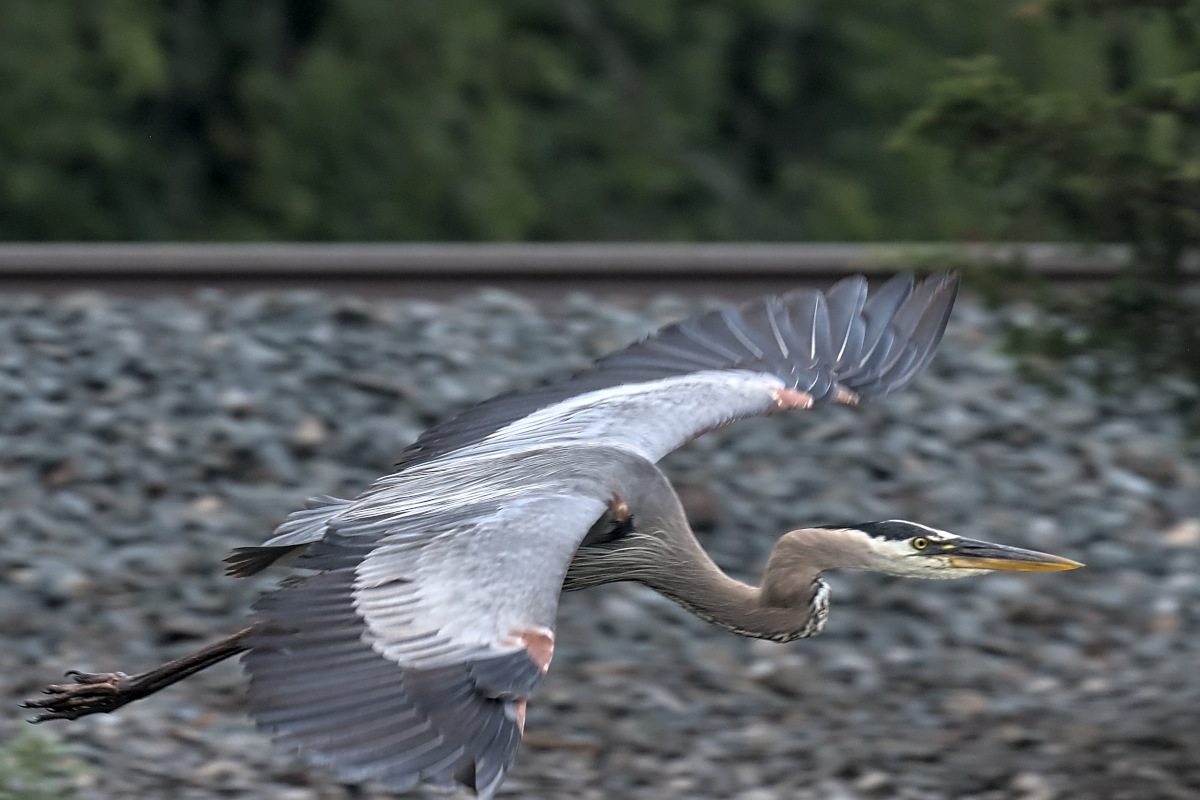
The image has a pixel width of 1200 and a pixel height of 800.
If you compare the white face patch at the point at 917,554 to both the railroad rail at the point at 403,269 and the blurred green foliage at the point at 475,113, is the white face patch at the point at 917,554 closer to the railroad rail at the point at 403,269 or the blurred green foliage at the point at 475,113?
the railroad rail at the point at 403,269

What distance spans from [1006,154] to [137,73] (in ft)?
32.3

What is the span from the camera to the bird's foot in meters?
4.94

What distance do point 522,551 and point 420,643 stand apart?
1.13 ft

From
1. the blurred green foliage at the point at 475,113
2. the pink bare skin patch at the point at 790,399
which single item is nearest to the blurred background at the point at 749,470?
the pink bare skin patch at the point at 790,399

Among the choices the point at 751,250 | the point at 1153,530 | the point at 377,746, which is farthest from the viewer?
the point at 751,250

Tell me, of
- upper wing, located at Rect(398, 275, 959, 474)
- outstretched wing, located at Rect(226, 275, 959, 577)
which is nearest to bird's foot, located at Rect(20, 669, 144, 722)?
outstretched wing, located at Rect(226, 275, 959, 577)

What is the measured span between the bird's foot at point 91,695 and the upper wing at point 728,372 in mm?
1035

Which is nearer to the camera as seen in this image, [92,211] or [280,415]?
[280,415]

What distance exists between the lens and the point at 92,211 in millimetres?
14859

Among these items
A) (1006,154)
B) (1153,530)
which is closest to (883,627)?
(1153,530)

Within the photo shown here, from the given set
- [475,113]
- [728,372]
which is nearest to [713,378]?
[728,372]

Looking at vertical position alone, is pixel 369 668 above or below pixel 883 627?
above

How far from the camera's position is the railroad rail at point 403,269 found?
8.63 meters

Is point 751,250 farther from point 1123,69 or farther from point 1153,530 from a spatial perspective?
point 1123,69
